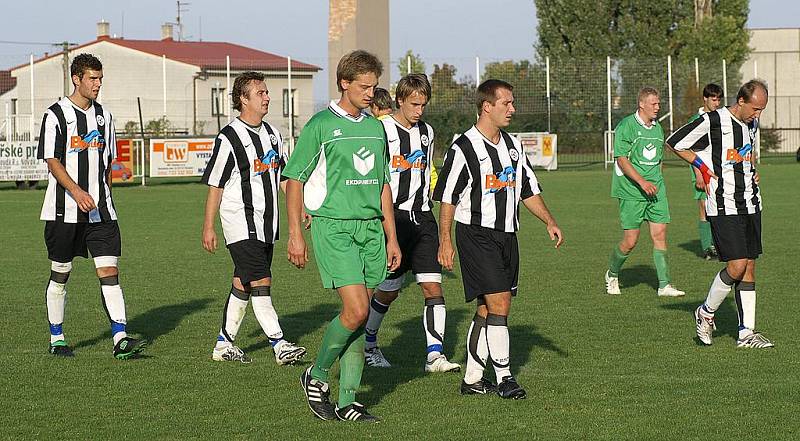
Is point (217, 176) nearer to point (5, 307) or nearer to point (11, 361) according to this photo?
point (11, 361)

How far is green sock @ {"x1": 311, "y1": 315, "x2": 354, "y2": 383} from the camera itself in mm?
6430

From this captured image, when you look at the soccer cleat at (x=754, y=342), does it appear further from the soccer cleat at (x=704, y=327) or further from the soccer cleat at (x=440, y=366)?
the soccer cleat at (x=440, y=366)

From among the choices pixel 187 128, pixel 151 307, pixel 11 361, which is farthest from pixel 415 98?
pixel 187 128

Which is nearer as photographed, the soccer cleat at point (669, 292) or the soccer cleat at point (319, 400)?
the soccer cleat at point (319, 400)

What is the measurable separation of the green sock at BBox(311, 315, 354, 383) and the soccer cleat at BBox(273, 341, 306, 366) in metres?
1.57

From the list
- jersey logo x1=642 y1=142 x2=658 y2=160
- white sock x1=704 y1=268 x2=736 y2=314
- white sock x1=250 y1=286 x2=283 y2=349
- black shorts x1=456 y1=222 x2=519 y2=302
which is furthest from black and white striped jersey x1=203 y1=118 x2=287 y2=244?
jersey logo x1=642 y1=142 x2=658 y2=160

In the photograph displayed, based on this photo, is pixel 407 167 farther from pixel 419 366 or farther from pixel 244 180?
pixel 419 366

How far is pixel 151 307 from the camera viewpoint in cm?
1107

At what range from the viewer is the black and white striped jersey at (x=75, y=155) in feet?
27.7

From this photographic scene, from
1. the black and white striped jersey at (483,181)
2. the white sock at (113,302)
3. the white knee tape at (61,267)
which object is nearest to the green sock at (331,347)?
the black and white striped jersey at (483,181)

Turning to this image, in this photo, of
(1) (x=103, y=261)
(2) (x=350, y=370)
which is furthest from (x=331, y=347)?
(1) (x=103, y=261)

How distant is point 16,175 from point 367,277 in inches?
1008

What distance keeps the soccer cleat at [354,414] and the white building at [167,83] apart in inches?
1224

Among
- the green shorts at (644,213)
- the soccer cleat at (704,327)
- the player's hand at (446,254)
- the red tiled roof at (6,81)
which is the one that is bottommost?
the soccer cleat at (704,327)
